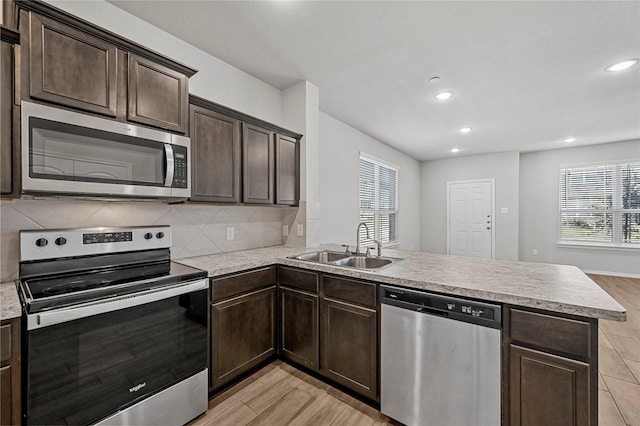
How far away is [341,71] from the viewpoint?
278 centimetres

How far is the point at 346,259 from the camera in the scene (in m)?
2.43

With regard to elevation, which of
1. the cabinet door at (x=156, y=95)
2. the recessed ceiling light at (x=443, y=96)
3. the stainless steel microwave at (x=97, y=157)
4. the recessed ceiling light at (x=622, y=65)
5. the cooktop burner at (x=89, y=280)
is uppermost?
the recessed ceiling light at (x=443, y=96)

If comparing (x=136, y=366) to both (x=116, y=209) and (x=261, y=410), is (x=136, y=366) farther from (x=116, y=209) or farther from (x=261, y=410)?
(x=116, y=209)

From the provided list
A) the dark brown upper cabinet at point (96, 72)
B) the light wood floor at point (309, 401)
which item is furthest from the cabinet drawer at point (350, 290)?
the dark brown upper cabinet at point (96, 72)

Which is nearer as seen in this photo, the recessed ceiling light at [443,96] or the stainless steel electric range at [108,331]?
the stainless steel electric range at [108,331]

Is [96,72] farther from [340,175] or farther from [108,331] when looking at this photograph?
[340,175]

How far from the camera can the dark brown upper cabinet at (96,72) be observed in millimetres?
1336

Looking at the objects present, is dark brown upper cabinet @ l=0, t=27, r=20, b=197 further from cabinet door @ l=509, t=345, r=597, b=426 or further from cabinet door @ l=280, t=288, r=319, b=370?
cabinet door @ l=509, t=345, r=597, b=426

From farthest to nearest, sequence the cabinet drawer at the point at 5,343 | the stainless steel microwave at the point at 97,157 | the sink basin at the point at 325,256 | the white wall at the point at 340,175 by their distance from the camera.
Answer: the white wall at the point at 340,175 < the sink basin at the point at 325,256 < the stainless steel microwave at the point at 97,157 < the cabinet drawer at the point at 5,343

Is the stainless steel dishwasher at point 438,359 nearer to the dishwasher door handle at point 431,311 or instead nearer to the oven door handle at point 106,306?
the dishwasher door handle at point 431,311

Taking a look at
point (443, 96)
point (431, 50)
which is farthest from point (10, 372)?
point (443, 96)

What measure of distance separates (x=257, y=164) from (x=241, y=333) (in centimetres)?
143

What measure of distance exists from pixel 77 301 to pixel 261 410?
1.28 metres

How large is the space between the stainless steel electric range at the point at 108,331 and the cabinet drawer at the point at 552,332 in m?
1.72
